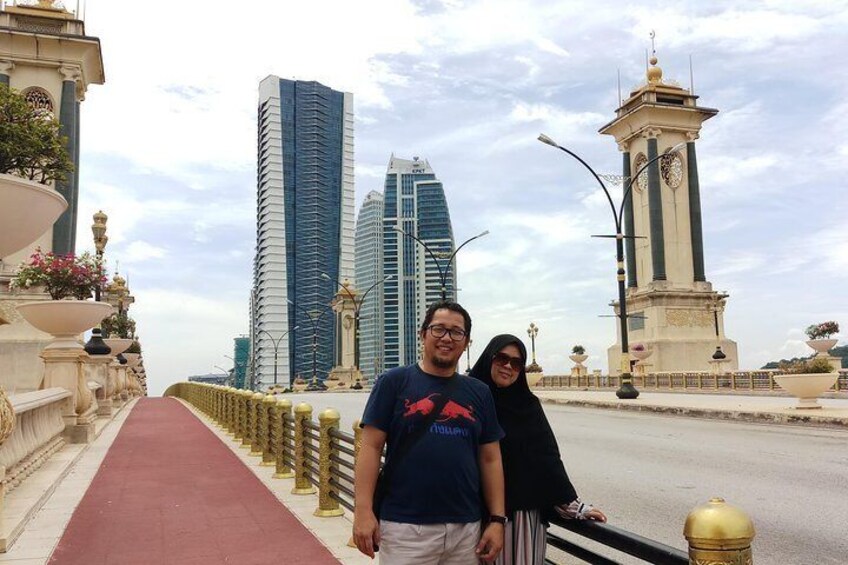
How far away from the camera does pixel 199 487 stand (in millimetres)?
9727

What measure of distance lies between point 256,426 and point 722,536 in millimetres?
11988

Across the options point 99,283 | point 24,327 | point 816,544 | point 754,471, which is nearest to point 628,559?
point 816,544

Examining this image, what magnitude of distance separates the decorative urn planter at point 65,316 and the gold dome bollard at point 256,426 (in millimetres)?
3326

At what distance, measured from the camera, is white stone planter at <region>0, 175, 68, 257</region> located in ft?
21.9

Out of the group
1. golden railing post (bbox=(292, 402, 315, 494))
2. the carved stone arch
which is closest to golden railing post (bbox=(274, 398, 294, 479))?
golden railing post (bbox=(292, 402, 315, 494))

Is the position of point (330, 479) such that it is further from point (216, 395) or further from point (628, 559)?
point (216, 395)

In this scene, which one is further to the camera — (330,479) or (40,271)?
(40,271)

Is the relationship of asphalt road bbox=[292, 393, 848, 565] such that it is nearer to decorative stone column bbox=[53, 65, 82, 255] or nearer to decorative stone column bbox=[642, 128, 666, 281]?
decorative stone column bbox=[53, 65, 82, 255]

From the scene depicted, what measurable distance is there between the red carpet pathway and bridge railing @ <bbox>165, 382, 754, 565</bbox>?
0.52 metres

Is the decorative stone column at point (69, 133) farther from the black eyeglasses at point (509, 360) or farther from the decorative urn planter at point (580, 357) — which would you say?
the black eyeglasses at point (509, 360)

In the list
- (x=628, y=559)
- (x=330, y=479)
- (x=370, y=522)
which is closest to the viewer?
(x=370, y=522)

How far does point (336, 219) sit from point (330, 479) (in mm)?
141746

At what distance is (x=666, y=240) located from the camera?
168ft

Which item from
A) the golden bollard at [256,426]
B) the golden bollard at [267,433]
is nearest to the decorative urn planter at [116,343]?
the golden bollard at [256,426]
